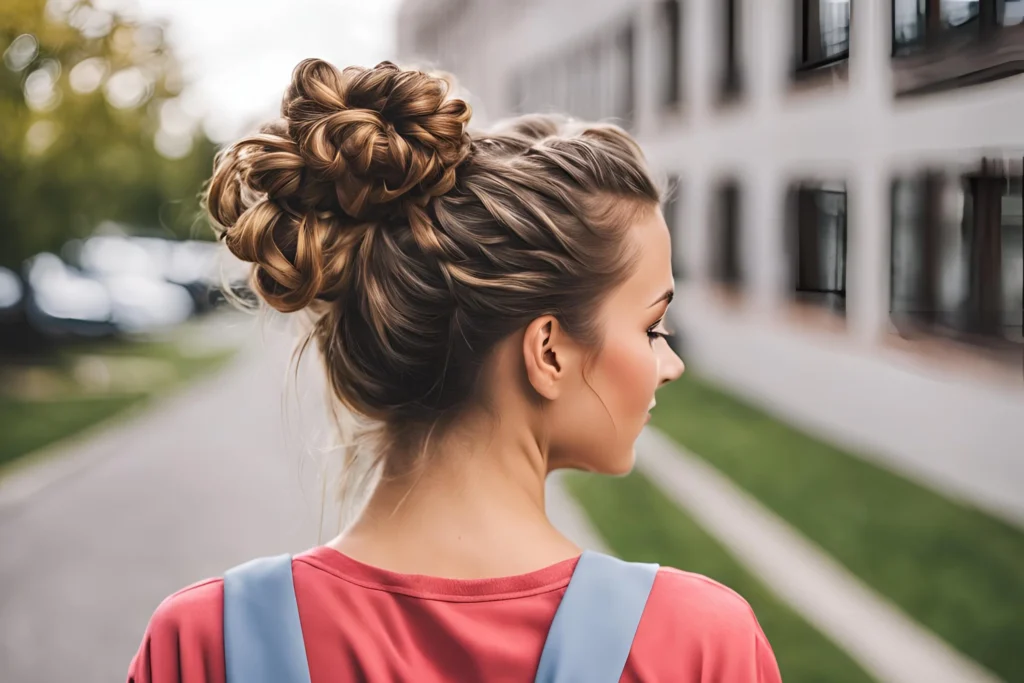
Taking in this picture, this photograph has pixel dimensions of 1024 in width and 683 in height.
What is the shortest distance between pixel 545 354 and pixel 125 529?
4777 mm

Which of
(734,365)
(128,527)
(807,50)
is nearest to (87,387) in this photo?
(128,527)

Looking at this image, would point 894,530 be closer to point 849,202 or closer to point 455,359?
point 849,202

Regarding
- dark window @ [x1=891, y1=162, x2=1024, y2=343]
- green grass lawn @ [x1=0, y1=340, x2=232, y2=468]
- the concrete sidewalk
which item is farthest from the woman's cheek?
green grass lawn @ [x1=0, y1=340, x2=232, y2=468]

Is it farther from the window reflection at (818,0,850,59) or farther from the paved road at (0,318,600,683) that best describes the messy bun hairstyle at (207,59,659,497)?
the paved road at (0,318,600,683)

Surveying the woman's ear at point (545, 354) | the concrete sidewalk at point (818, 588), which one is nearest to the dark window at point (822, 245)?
the woman's ear at point (545, 354)

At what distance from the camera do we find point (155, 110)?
905cm

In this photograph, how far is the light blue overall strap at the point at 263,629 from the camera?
104cm

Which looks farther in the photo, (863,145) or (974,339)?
(863,145)

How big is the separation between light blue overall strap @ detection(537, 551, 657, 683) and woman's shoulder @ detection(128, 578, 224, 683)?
33cm

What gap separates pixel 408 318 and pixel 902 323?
7092mm

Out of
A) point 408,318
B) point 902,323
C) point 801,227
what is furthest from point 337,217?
point 902,323

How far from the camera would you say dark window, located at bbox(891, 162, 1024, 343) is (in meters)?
3.78

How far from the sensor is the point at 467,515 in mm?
1119

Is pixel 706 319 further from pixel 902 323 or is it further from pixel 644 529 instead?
pixel 644 529
